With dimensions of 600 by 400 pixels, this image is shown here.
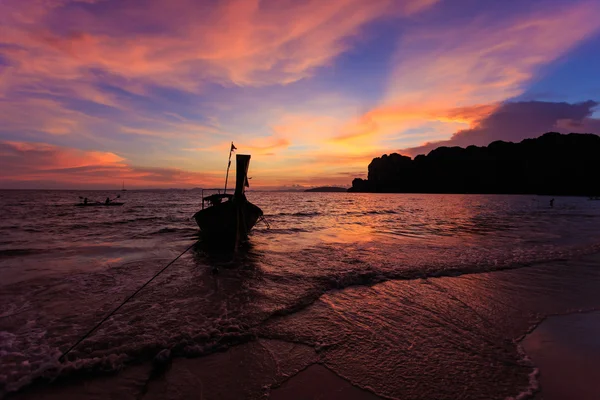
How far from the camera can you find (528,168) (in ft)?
499

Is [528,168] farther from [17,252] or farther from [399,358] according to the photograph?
[17,252]

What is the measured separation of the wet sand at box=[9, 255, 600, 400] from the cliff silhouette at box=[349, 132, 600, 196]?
556 feet

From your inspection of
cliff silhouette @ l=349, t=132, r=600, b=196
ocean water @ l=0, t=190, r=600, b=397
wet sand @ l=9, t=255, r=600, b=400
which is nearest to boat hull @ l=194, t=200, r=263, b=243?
ocean water @ l=0, t=190, r=600, b=397

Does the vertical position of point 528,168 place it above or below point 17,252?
above

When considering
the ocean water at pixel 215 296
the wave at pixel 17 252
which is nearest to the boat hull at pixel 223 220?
the ocean water at pixel 215 296

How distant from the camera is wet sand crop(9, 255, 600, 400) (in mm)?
4062

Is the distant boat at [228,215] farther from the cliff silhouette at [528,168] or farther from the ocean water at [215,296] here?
the cliff silhouette at [528,168]

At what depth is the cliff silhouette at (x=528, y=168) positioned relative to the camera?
5182 inches

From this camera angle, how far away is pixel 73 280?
9500mm

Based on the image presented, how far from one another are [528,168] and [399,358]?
19429 cm

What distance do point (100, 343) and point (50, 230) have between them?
22.9 metres

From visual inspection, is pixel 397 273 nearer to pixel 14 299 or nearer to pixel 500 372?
pixel 500 372

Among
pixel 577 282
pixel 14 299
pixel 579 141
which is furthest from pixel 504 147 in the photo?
pixel 14 299

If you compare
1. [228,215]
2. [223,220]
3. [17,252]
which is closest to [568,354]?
Answer: [228,215]
